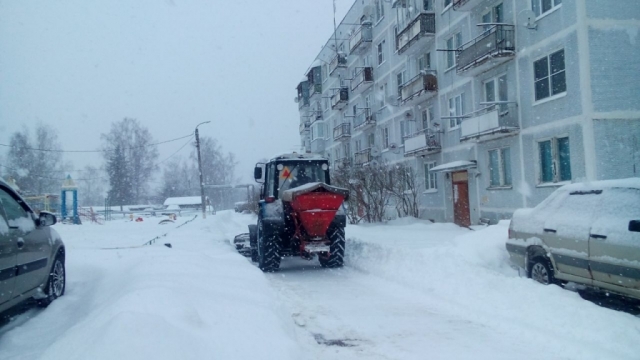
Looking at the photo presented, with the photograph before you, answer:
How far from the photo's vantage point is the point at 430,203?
26.3 meters

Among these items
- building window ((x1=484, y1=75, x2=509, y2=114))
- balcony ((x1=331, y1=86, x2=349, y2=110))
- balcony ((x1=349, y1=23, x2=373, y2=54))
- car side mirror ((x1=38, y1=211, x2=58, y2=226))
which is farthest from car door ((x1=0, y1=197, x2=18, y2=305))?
balcony ((x1=331, y1=86, x2=349, y2=110))

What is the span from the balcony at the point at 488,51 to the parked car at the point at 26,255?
16.4 m

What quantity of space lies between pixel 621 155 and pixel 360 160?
22.2 m

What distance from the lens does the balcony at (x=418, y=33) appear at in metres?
24.7

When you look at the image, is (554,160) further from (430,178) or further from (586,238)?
(586,238)

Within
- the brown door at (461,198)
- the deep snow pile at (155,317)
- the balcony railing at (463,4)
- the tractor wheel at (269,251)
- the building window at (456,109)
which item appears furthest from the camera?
the building window at (456,109)

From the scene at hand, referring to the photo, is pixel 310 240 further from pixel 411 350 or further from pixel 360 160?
pixel 360 160

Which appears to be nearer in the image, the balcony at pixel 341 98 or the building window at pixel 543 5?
the building window at pixel 543 5

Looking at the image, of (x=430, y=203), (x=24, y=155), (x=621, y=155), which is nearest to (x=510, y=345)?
(x=621, y=155)

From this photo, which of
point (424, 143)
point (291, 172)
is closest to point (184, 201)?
point (424, 143)

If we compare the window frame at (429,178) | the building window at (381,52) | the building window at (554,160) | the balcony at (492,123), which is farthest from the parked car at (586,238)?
the building window at (381,52)

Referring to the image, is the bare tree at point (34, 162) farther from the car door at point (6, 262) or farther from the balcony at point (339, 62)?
the car door at point (6, 262)

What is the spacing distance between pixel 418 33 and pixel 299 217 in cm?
1685

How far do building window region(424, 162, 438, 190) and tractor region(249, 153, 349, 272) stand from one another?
47.6 ft
